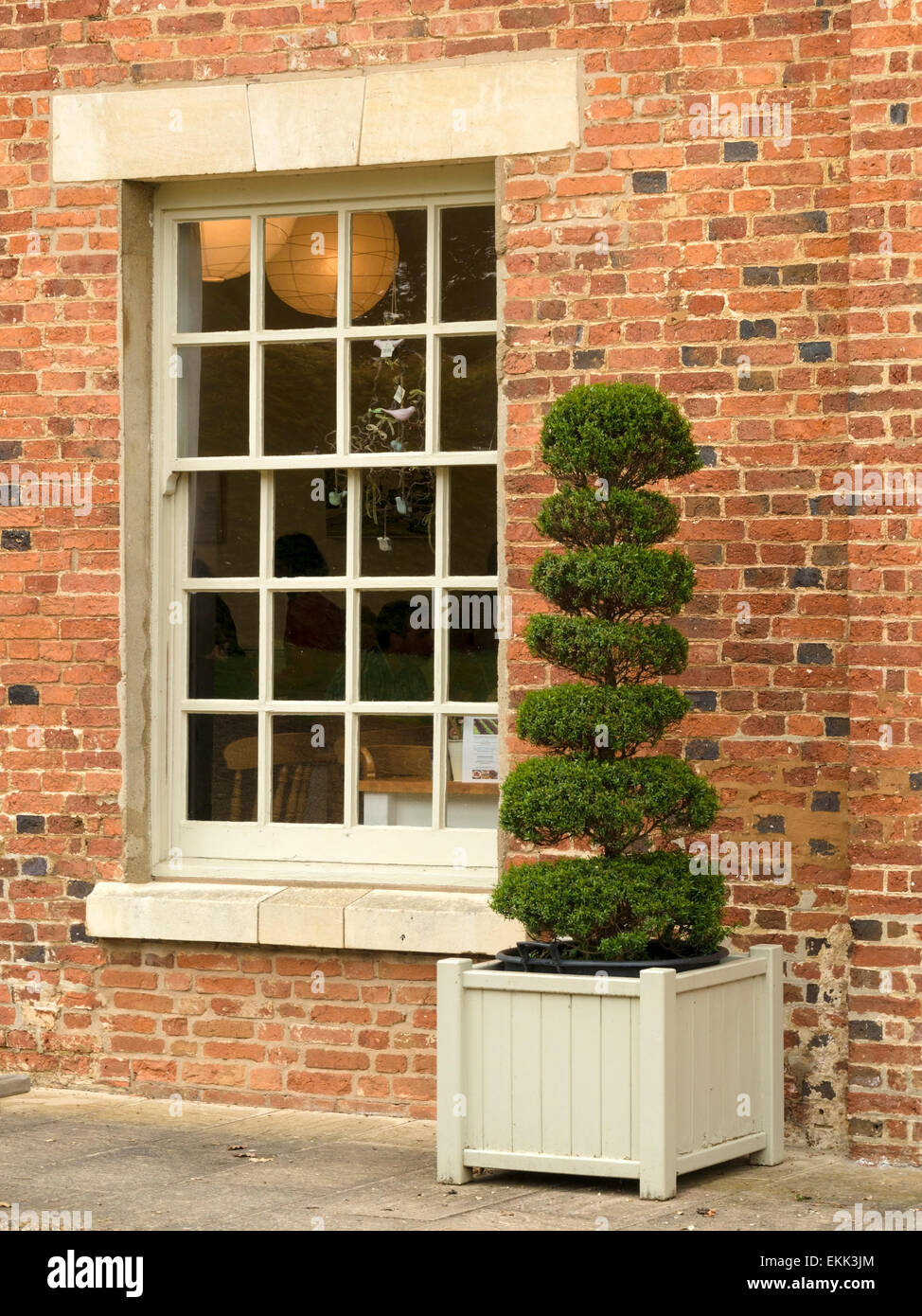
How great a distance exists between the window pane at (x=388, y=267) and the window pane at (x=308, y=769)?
155 cm

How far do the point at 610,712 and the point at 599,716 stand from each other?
3cm

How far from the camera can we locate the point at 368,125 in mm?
6531

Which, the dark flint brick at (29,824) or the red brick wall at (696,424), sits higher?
the red brick wall at (696,424)

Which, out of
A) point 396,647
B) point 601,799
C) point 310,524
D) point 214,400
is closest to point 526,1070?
point 601,799

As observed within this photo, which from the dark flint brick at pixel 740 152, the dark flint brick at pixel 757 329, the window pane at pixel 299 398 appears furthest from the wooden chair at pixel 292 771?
the dark flint brick at pixel 740 152

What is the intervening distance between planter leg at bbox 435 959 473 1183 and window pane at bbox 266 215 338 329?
2718 mm

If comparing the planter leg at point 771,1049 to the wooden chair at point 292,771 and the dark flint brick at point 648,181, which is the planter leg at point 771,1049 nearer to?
the wooden chair at point 292,771

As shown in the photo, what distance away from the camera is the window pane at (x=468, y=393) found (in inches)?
261

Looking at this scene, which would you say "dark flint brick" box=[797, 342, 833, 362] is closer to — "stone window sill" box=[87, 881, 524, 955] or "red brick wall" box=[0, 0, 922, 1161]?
"red brick wall" box=[0, 0, 922, 1161]

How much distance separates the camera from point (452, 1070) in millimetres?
5375

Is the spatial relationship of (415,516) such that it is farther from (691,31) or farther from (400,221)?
(691,31)

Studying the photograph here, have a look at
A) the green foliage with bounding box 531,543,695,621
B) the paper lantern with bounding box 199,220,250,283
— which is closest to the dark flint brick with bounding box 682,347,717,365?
the green foliage with bounding box 531,543,695,621

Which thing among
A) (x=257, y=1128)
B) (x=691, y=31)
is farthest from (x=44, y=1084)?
(x=691, y=31)

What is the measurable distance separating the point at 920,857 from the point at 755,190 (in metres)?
2.35
